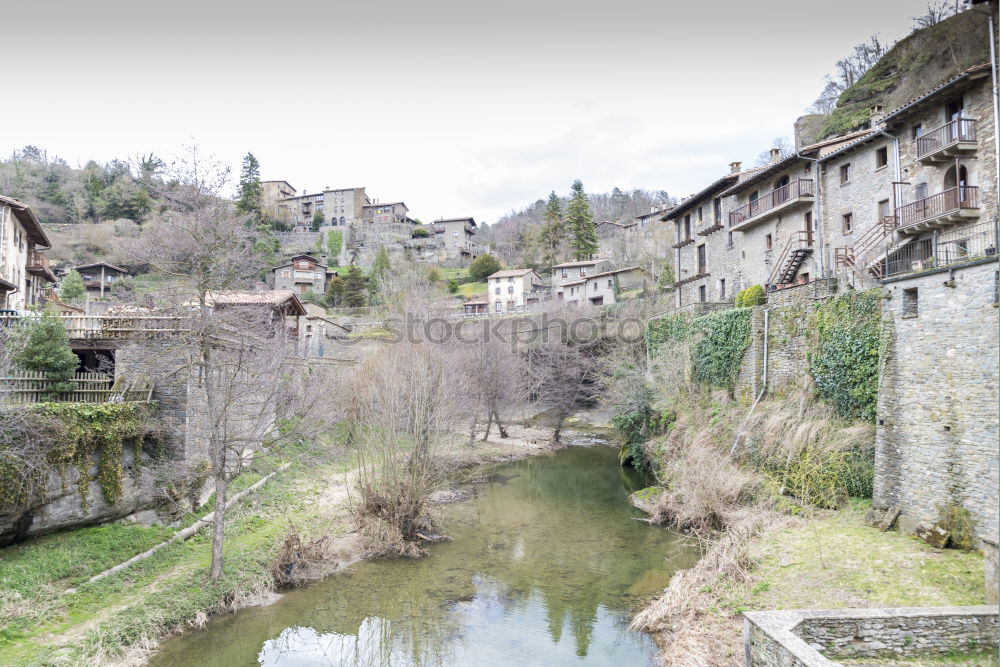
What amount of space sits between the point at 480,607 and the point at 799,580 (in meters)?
7.22

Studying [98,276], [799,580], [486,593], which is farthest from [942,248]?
[98,276]

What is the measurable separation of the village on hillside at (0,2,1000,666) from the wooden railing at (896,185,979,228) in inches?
3.9

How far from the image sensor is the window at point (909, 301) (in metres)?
14.1

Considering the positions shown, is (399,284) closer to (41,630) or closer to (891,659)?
(41,630)

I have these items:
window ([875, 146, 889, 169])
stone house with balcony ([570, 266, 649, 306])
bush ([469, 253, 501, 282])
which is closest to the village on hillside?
window ([875, 146, 889, 169])

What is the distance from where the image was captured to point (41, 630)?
1041 centimetres

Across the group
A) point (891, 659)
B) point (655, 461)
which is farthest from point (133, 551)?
point (655, 461)

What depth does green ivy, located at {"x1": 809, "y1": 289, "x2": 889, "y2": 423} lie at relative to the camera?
51.9ft

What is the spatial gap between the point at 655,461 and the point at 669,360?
5067 mm

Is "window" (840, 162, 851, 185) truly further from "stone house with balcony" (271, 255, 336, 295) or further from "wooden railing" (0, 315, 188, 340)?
"stone house with balcony" (271, 255, 336, 295)

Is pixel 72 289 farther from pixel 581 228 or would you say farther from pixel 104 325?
pixel 581 228

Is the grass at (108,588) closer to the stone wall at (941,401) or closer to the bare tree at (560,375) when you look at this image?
the stone wall at (941,401)

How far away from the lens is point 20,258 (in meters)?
32.2

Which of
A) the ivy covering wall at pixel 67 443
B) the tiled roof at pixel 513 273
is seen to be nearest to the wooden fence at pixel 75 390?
the ivy covering wall at pixel 67 443
